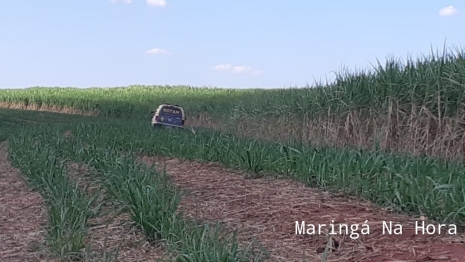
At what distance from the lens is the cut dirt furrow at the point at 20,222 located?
314cm

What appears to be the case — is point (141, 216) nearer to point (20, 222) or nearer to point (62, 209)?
point (62, 209)

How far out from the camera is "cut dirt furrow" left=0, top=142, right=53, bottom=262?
10.3ft

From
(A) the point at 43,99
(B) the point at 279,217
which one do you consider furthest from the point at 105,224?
(A) the point at 43,99

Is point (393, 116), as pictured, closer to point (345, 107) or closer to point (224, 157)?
point (345, 107)

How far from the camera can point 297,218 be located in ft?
11.2

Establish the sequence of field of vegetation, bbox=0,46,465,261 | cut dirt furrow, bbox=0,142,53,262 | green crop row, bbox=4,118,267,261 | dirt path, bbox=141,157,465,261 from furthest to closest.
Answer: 1. cut dirt furrow, bbox=0,142,53,262
2. field of vegetation, bbox=0,46,465,261
3. dirt path, bbox=141,157,465,261
4. green crop row, bbox=4,118,267,261

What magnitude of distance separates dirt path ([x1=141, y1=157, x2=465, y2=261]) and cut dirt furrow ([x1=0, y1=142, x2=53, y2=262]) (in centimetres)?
100

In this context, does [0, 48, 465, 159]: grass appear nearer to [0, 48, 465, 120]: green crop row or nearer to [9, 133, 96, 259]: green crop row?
[0, 48, 465, 120]: green crop row

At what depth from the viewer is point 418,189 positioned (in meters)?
3.39

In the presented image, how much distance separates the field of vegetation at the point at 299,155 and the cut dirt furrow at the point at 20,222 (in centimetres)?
15

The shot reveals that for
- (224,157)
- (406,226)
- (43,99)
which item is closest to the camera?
(406,226)

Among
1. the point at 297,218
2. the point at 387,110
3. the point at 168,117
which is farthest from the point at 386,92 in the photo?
the point at 168,117

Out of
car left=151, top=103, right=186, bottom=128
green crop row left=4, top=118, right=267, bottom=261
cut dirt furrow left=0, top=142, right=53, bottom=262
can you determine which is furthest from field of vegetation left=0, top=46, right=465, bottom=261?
car left=151, top=103, right=186, bottom=128

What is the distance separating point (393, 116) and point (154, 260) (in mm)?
6037
